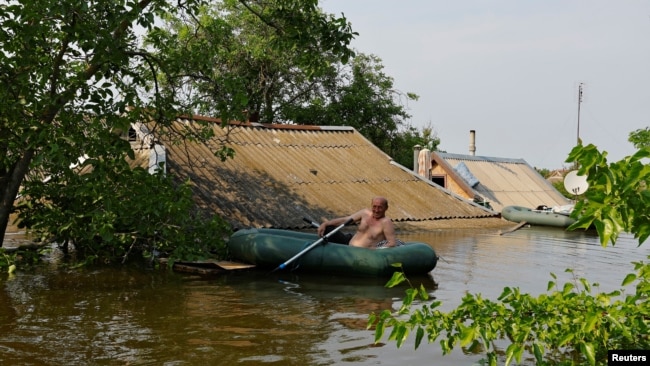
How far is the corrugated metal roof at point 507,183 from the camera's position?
29516 mm

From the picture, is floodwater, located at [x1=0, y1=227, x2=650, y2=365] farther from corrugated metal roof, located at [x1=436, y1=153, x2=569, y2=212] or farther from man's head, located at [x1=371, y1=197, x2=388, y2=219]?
corrugated metal roof, located at [x1=436, y1=153, x2=569, y2=212]

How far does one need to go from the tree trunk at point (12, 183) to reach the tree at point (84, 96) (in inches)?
0.7

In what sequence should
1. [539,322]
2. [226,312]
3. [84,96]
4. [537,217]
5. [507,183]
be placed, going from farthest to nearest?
[507,183] → [537,217] → [84,96] → [226,312] → [539,322]

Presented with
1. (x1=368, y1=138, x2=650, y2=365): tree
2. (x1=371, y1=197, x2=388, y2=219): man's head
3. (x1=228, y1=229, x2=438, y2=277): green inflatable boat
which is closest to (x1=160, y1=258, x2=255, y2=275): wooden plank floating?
(x1=228, y1=229, x2=438, y2=277): green inflatable boat

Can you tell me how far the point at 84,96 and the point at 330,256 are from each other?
4989 millimetres

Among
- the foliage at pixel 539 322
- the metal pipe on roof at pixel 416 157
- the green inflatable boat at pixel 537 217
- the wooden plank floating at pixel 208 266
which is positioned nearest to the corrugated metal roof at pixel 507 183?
the metal pipe on roof at pixel 416 157

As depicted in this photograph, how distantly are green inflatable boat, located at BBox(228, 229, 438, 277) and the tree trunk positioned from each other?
403cm

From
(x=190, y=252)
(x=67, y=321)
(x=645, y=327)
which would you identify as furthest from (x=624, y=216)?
(x=190, y=252)

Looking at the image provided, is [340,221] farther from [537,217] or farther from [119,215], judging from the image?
[537,217]

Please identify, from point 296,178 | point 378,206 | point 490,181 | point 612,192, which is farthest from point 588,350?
point 490,181

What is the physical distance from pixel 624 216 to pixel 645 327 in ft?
4.64

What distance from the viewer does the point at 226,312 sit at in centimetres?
946

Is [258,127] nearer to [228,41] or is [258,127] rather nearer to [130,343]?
[228,41]

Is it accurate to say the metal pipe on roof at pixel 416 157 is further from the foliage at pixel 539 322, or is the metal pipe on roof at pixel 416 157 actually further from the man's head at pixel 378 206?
the foliage at pixel 539 322
